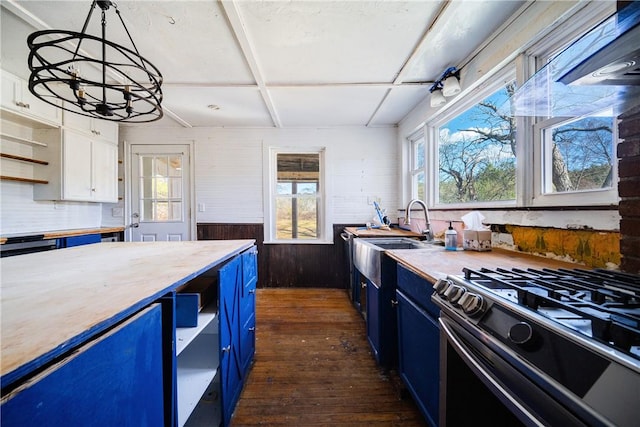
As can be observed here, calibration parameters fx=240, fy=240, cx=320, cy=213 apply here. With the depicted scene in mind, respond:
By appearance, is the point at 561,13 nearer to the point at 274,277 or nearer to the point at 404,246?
the point at 404,246

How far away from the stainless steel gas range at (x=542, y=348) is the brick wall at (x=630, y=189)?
18cm

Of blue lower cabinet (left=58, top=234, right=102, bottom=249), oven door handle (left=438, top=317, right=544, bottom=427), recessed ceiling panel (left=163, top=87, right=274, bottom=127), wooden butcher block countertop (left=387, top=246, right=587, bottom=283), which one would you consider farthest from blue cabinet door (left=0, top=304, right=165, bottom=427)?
blue lower cabinet (left=58, top=234, right=102, bottom=249)

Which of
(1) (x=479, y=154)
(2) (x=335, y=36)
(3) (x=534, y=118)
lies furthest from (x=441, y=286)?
(2) (x=335, y=36)

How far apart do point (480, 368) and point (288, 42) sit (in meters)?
2.15

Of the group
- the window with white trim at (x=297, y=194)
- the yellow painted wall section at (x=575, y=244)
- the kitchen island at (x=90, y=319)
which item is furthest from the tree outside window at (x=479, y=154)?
the kitchen island at (x=90, y=319)

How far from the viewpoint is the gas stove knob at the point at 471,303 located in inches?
27.5

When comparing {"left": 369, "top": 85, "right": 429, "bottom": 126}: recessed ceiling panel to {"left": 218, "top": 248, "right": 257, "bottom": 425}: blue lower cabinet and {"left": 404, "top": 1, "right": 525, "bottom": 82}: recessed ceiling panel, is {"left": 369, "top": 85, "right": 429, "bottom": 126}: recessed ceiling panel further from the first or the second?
{"left": 218, "top": 248, "right": 257, "bottom": 425}: blue lower cabinet

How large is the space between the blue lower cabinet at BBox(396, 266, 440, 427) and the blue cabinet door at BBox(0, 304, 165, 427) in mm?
1035

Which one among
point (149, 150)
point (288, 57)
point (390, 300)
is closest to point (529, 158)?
point (390, 300)

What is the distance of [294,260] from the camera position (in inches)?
142

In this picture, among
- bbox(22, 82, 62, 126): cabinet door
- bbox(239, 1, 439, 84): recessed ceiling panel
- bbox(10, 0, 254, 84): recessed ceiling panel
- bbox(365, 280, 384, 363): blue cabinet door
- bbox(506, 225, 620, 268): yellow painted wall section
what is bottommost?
bbox(365, 280, 384, 363): blue cabinet door

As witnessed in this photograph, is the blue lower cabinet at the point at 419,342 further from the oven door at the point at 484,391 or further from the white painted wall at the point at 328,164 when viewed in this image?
the white painted wall at the point at 328,164

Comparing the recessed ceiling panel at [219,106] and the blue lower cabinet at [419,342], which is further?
the recessed ceiling panel at [219,106]

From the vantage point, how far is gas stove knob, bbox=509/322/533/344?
20.6 inches
